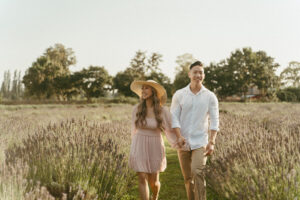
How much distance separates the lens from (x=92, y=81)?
47906mm

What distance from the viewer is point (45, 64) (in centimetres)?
4797

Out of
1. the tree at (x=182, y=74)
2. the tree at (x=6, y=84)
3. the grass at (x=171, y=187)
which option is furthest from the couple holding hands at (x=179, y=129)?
the tree at (x=6, y=84)

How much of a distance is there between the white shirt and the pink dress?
0.19m


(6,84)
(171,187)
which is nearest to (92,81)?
(171,187)

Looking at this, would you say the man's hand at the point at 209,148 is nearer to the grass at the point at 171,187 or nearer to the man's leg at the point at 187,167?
the man's leg at the point at 187,167

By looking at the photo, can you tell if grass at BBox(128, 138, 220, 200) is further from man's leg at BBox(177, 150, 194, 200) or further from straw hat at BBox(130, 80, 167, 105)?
straw hat at BBox(130, 80, 167, 105)

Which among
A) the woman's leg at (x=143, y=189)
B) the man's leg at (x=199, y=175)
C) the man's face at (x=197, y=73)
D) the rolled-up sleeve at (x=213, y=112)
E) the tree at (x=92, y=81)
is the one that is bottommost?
the woman's leg at (x=143, y=189)

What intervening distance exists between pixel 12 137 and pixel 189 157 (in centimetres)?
304

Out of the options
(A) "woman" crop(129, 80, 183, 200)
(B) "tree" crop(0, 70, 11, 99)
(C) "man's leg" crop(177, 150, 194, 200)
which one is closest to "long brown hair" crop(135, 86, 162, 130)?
(A) "woman" crop(129, 80, 183, 200)

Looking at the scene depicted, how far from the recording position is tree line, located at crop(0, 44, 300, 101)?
4606cm

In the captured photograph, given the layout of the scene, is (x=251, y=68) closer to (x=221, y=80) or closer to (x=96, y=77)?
(x=221, y=80)

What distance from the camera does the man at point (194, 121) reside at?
2783 millimetres

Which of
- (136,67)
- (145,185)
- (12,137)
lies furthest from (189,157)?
(136,67)

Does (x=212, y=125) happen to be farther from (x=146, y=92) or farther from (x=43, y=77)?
(x=43, y=77)
